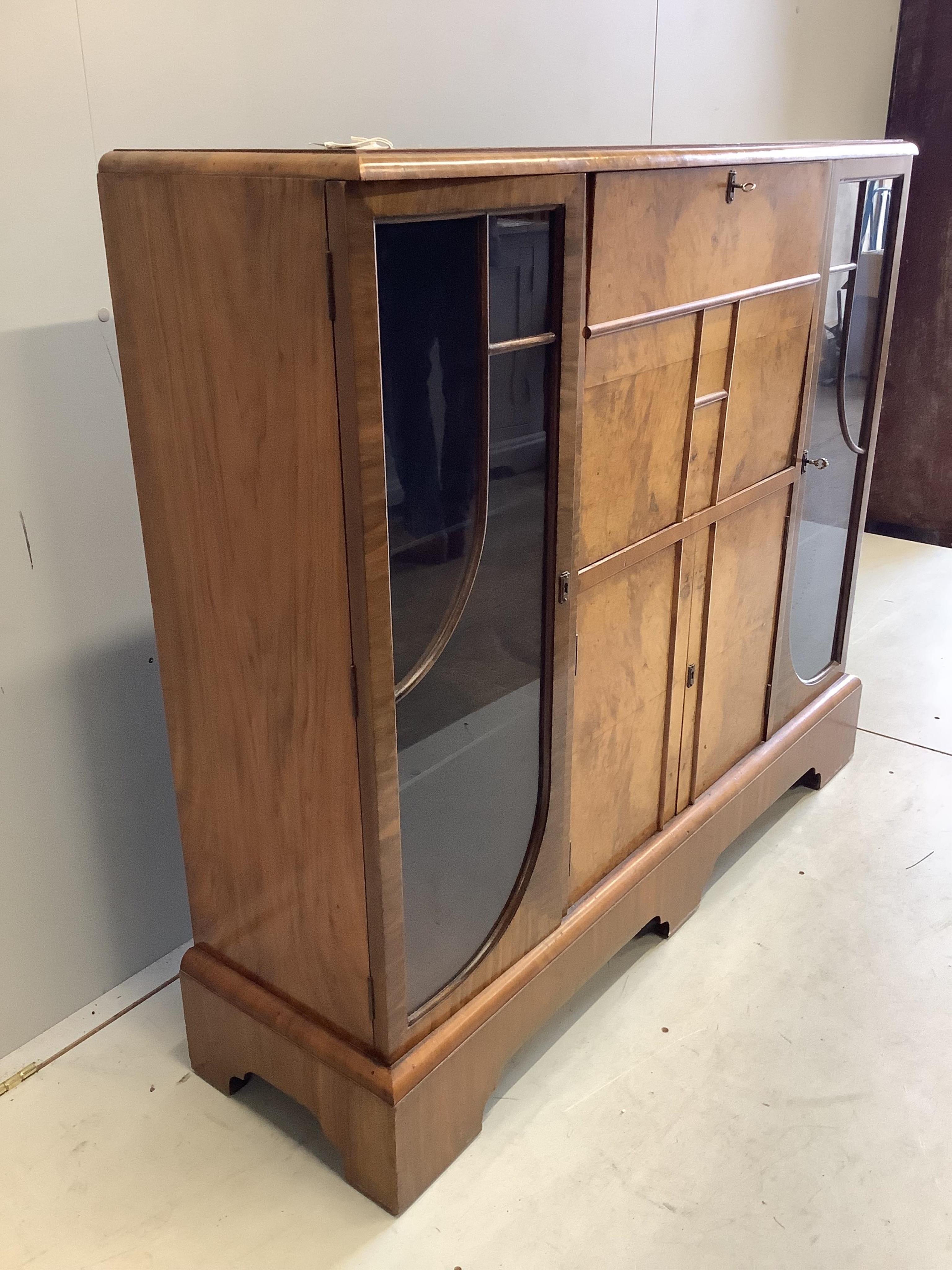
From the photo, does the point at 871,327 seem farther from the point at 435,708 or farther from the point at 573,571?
the point at 435,708

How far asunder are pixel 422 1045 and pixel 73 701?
0.78 meters

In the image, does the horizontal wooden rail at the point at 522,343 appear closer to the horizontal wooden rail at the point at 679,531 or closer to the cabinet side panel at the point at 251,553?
the cabinet side panel at the point at 251,553

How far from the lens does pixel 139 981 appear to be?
6.28ft

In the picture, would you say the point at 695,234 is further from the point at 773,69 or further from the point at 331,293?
the point at 773,69

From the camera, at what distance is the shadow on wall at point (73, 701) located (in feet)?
5.15

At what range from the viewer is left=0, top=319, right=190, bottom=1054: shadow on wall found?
1570 millimetres

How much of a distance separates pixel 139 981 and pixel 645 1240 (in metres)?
0.98

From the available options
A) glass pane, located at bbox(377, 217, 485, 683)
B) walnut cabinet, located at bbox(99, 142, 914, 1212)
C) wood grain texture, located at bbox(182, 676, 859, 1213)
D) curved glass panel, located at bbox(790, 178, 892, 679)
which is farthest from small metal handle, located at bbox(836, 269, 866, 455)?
glass pane, located at bbox(377, 217, 485, 683)

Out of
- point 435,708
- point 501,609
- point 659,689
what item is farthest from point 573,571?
point 659,689

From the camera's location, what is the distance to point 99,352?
160 centimetres

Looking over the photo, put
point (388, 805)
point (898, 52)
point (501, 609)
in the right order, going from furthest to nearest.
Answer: point (898, 52)
point (501, 609)
point (388, 805)

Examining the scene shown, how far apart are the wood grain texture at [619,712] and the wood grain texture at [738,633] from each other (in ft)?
0.51

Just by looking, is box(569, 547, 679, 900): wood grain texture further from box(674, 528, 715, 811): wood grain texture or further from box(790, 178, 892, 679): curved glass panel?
box(790, 178, 892, 679): curved glass panel

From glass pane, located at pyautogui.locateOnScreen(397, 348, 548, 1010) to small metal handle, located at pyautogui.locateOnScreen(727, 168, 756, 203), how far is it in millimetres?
507
